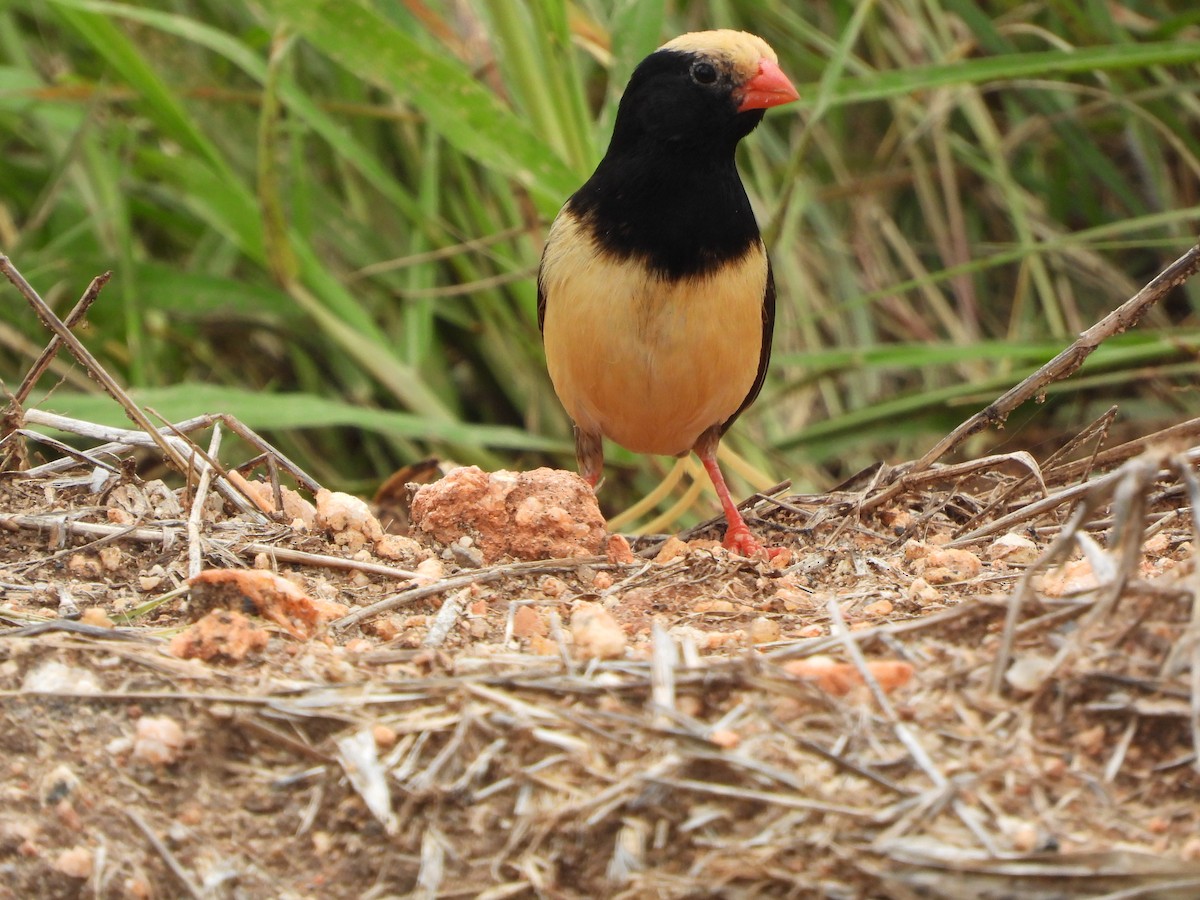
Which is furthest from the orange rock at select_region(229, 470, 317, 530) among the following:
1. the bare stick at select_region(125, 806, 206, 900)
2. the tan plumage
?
the bare stick at select_region(125, 806, 206, 900)

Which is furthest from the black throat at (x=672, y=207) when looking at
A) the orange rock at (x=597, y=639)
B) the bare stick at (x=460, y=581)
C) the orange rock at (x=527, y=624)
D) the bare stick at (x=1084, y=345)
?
the orange rock at (x=597, y=639)

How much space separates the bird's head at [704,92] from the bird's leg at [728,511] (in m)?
0.95

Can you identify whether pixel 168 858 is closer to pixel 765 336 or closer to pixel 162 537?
pixel 162 537

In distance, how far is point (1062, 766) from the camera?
1979 mm

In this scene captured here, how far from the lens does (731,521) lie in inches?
155

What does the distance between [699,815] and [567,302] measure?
211 cm

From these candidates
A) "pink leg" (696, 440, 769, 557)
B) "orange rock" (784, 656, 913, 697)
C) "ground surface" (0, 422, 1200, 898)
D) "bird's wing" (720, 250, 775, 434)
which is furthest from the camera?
"bird's wing" (720, 250, 775, 434)

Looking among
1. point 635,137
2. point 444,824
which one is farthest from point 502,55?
point 444,824

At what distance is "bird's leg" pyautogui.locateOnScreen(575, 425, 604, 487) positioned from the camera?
→ 4.66 m

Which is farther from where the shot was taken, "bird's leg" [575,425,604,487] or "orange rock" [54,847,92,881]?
"bird's leg" [575,425,604,487]

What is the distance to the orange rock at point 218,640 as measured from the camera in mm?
2311

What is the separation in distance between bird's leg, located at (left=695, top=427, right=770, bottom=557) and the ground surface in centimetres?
110

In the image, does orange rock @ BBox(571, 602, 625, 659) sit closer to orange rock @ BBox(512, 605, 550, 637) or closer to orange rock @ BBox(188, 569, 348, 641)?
orange rock @ BBox(512, 605, 550, 637)

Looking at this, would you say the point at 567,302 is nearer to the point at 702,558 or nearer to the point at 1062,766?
the point at 702,558
